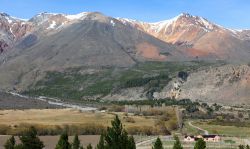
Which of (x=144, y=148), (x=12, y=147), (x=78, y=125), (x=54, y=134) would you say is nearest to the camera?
(x=12, y=147)

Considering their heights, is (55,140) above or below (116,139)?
below

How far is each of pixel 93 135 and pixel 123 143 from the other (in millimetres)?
111554

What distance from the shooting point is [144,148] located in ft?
431

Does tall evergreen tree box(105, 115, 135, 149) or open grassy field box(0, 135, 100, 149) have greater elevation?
tall evergreen tree box(105, 115, 135, 149)

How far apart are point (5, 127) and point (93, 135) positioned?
96.6 feet

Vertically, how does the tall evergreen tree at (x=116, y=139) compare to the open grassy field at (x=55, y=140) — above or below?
above

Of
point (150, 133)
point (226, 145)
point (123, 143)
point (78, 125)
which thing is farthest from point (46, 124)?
point (123, 143)

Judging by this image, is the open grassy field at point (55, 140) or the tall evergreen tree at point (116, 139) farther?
the open grassy field at point (55, 140)

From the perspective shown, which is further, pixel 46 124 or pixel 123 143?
pixel 46 124

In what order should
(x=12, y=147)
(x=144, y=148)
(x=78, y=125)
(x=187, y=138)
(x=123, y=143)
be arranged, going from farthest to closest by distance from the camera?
1. (x=78, y=125)
2. (x=187, y=138)
3. (x=144, y=148)
4. (x=12, y=147)
5. (x=123, y=143)

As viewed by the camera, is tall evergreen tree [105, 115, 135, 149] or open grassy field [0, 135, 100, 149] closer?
tall evergreen tree [105, 115, 135, 149]

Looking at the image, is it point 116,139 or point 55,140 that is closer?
point 116,139

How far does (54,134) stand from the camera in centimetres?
18112

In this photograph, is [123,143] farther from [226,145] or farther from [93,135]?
[93,135]
